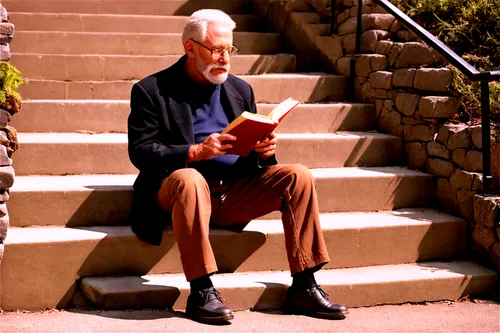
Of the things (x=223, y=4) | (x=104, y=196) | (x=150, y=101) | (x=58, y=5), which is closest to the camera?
(x=150, y=101)

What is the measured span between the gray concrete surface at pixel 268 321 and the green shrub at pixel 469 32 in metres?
1.54

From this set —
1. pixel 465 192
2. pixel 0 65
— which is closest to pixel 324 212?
pixel 465 192

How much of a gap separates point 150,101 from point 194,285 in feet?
3.36

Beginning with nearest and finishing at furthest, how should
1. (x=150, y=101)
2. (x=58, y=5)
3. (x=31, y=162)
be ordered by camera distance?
1. (x=150, y=101)
2. (x=31, y=162)
3. (x=58, y=5)

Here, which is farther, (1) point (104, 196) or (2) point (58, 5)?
(2) point (58, 5)

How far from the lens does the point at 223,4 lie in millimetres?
8047

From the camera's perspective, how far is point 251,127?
4152mm

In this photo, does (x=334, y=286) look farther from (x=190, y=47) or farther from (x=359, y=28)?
(x=359, y=28)

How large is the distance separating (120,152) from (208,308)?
1.60 metres

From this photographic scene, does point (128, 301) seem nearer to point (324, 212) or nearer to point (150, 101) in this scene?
point (150, 101)

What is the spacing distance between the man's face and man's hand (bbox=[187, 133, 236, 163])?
1.49 feet

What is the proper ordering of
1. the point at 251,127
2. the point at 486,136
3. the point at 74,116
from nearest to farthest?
the point at 251,127
the point at 486,136
the point at 74,116

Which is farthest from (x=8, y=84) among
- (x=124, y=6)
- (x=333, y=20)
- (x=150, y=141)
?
(x=124, y=6)

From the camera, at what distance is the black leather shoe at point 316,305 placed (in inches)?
172
